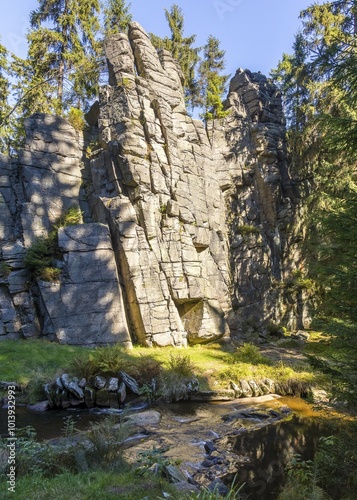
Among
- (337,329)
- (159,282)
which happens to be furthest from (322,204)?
(337,329)

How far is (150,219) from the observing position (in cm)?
1895

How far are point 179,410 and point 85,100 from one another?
2543 centimetres

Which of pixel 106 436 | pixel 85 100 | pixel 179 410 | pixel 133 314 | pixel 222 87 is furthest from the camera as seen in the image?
pixel 222 87

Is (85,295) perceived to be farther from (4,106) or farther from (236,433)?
(4,106)

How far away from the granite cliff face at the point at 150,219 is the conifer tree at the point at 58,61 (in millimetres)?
3869

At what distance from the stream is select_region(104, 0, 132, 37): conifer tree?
3076cm

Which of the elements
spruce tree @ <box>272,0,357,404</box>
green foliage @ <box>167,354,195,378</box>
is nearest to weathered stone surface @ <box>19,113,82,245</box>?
green foliage @ <box>167,354,195,378</box>

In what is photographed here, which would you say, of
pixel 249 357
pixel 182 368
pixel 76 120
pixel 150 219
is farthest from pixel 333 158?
pixel 76 120

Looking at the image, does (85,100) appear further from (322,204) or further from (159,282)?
(322,204)

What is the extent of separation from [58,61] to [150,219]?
17222mm

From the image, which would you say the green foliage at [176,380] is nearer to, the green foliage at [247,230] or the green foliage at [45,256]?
the green foliage at [45,256]

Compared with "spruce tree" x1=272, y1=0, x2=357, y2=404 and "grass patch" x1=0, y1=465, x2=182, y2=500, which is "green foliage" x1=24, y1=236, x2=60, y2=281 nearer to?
"spruce tree" x1=272, y1=0, x2=357, y2=404

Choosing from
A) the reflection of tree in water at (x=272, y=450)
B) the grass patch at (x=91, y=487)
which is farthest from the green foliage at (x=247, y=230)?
the grass patch at (x=91, y=487)

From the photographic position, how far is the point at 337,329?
16.7 ft
